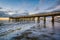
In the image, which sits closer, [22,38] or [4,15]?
[22,38]

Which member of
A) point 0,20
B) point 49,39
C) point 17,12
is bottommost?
point 49,39

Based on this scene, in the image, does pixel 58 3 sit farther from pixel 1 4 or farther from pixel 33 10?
pixel 1 4

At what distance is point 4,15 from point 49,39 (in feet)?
4.04

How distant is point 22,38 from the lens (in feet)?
5.58

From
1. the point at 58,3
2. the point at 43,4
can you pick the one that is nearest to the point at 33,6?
the point at 43,4

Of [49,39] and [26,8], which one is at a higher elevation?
[26,8]

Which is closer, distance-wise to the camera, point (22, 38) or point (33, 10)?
point (22, 38)

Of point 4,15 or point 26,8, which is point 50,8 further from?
Answer: point 4,15

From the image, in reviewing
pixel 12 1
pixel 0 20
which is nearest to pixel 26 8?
pixel 12 1

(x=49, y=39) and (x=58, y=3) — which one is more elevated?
(x=58, y=3)

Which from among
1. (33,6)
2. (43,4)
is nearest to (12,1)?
(33,6)

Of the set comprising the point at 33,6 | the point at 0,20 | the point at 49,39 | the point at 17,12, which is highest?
the point at 33,6

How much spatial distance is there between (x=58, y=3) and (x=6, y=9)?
4.35 ft

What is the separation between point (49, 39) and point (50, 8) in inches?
36.7
